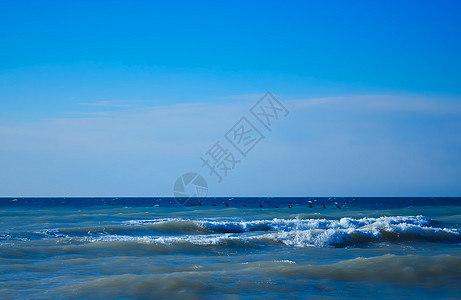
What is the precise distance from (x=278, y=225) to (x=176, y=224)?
6177mm

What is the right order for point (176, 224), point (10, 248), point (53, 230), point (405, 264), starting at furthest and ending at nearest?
1. point (176, 224)
2. point (53, 230)
3. point (10, 248)
4. point (405, 264)

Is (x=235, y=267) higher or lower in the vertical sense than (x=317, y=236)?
lower

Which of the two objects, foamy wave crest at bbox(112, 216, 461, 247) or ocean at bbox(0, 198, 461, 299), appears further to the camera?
foamy wave crest at bbox(112, 216, 461, 247)

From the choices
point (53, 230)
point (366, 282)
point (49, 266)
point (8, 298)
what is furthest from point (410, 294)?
point (53, 230)

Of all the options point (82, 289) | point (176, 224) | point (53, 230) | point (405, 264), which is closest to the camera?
point (82, 289)

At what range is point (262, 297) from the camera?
9648mm

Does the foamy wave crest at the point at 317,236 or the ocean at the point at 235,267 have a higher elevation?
the foamy wave crest at the point at 317,236

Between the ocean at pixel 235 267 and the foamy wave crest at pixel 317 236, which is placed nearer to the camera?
the ocean at pixel 235 267

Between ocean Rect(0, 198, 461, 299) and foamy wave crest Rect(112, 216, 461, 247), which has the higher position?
foamy wave crest Rect(112, 216, 461, 247)

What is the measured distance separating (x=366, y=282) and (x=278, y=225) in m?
16.9

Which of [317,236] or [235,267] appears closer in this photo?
[235,267]

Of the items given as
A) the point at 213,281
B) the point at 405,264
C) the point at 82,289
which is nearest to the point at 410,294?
the point at 405,264

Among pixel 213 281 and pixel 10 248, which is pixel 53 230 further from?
pixel 213 281

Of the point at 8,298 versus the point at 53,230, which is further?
the point at 53,230
